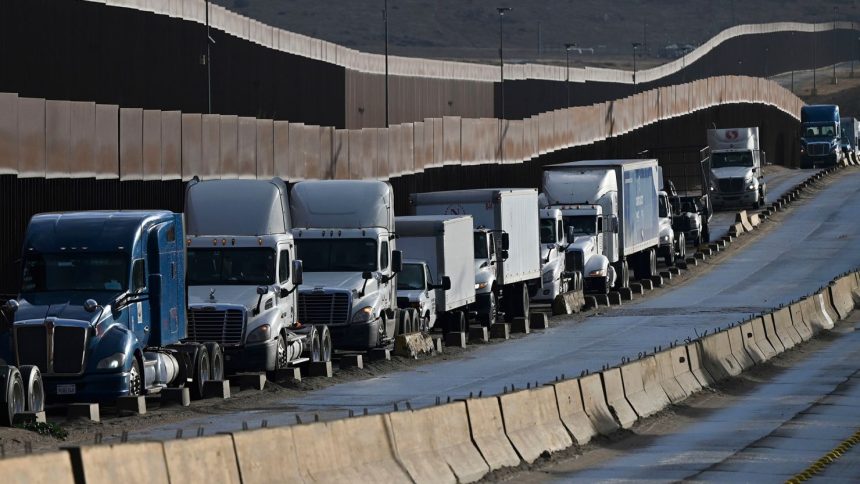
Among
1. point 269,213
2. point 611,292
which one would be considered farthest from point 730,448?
point 611,292

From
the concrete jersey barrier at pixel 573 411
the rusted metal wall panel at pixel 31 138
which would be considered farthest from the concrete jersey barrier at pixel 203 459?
the rusted metal wall panel at pixel 31 138

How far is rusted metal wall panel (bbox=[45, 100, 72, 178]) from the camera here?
38250 mm

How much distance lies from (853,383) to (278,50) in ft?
234

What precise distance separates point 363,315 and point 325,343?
1.30 meters

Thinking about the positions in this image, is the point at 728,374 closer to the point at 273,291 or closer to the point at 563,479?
the point at 273,291

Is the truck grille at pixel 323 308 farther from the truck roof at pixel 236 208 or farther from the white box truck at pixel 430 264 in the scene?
the white box truck at pixel 430 264

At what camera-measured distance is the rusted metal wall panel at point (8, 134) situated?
119ft

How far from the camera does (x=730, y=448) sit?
24484 mm

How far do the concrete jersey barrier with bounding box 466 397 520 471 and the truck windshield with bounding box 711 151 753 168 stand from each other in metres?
68.9

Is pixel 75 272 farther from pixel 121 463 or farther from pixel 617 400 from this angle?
pixel 121 463

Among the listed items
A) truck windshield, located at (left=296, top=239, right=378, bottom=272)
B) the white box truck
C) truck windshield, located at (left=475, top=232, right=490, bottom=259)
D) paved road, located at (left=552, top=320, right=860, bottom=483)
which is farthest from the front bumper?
truck windshield, located at (left=475, top=232, right=490, bottom=259)

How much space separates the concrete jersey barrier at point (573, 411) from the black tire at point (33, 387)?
754 cm

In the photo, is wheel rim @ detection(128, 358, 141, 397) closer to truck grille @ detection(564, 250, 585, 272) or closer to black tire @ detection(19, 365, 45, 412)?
black tire @ detection(19, 365, 45, 412)

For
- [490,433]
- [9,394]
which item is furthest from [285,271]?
[490,433]
